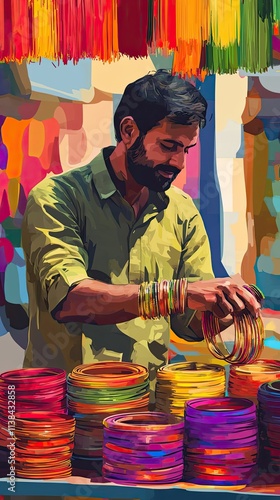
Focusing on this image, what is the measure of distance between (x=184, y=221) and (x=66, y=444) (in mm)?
1110

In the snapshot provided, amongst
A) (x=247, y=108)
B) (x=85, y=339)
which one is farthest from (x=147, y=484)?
(x=247, y=108)

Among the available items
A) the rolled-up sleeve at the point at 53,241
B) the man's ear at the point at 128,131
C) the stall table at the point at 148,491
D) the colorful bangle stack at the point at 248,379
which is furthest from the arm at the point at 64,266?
the stall table at the point at 148,491

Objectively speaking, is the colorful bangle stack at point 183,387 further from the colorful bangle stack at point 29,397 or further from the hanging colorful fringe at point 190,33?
the hanging colorful fringe at point 190,33

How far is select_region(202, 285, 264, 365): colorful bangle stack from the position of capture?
252 cm

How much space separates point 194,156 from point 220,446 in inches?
49.1

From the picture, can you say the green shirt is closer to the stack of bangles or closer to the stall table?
the stack of bangles

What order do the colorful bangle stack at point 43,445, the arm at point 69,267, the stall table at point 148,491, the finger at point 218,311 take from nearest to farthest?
the stall table at point 148,491 < the colorful bangle stack at point 43,445 < the finger at point 218,311 < the arm at point 69,267

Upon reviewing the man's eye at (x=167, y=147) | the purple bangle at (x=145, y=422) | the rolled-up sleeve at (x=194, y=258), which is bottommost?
the purple bangle at (x=145, y=422)

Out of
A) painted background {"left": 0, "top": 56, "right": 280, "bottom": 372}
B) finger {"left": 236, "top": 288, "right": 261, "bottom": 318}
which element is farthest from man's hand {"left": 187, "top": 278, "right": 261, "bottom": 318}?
painted background {"left": 0, "top": 56, "right": 280, "bottom": 372}

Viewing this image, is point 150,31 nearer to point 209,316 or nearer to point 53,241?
→ point 53,241

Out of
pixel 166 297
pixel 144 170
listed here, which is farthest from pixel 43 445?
pixel 144 170

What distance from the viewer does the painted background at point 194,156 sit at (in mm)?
2928

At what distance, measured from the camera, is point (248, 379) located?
2.53 metres

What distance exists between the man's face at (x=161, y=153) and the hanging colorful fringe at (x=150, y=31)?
268 mm
